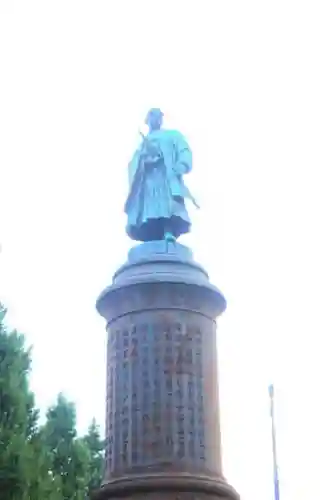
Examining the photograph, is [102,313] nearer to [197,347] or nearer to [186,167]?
[197,347]

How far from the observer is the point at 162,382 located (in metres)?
9.32

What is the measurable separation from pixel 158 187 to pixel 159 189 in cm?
4

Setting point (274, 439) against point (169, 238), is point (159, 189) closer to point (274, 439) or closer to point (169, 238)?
point (169, 238)

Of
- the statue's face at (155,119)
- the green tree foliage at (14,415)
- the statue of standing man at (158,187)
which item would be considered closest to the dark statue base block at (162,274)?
the statue of standing man at (158,187)

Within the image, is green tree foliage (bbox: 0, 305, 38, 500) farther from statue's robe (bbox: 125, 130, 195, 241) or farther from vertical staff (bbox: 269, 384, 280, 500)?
vertical staff (bbox: 269, 384, 280, 500)

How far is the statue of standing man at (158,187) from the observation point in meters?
10.5

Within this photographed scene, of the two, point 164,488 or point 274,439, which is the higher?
point 274,439

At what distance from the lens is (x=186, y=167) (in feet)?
35.3

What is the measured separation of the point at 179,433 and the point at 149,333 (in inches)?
41.7

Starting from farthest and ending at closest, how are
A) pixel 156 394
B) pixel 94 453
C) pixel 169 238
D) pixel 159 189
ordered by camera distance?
pixel 94 453, pixel 159 189, pixel 169 238, pixel 156 394

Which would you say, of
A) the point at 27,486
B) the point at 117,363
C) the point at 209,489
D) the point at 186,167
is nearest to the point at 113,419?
the point at 117,363

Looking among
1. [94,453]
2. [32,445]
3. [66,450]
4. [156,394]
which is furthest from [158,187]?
[94,453]

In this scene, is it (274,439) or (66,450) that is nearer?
(66,450)

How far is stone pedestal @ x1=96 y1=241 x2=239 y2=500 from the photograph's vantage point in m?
9.02
